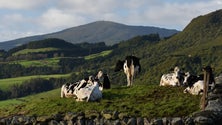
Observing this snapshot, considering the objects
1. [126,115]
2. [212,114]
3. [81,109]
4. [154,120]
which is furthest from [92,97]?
[212,114]

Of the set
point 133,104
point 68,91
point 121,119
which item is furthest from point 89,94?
point 121,119

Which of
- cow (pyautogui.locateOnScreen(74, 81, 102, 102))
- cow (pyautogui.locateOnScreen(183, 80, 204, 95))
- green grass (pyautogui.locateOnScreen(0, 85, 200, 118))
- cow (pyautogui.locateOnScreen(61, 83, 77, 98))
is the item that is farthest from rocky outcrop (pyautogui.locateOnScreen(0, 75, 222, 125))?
cow (pyautogui.locateOnScreen(61, 83, 77, 98))

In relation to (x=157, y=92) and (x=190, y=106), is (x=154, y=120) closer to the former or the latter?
(x=190, y=106)

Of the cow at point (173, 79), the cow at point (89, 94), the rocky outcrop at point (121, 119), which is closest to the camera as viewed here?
the rocky outcrop at point (121, 119)

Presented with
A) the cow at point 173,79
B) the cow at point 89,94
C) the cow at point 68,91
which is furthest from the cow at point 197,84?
the cow at point 68,91

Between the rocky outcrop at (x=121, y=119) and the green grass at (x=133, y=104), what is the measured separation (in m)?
0.68

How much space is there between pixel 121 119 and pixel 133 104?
2489mm

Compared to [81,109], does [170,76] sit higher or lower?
higher

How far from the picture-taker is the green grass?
29641 millimetres

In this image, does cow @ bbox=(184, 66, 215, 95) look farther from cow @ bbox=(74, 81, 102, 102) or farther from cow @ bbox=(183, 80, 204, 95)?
cow @ bbox=(74, 81, 102, 102)

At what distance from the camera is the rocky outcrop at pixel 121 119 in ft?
89.6

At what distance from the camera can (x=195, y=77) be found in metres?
36.2

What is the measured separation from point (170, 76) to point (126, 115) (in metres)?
11.0

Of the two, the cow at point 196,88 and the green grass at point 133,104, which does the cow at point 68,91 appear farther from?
the cow at point 196,88
